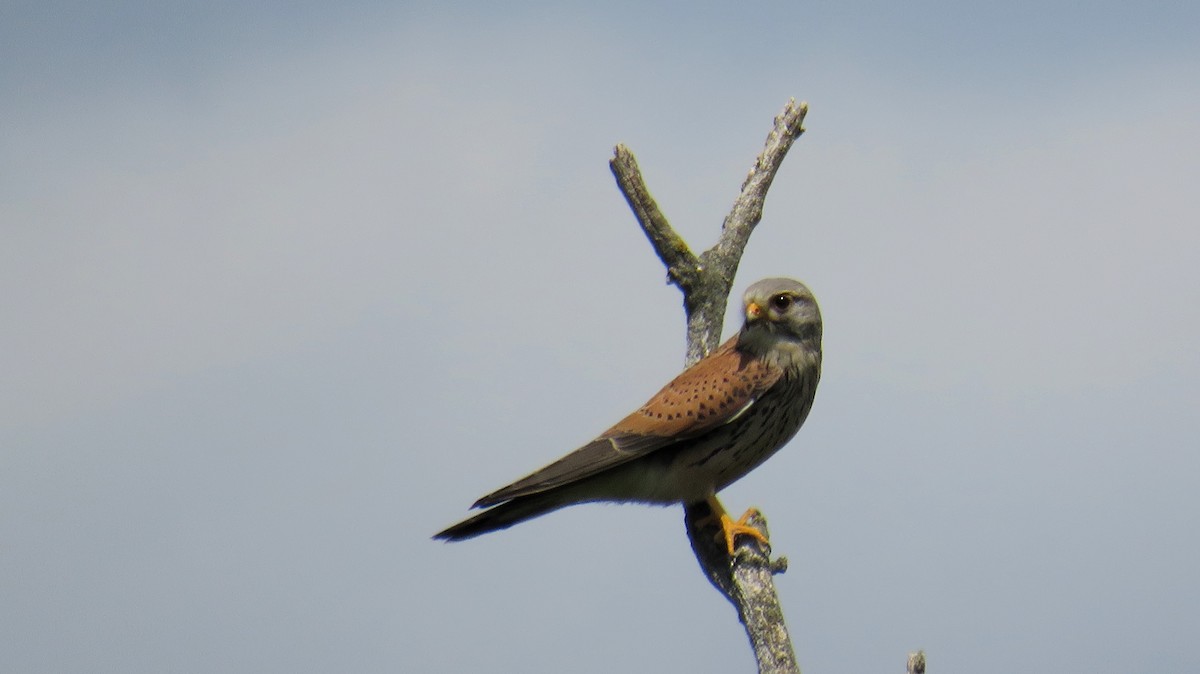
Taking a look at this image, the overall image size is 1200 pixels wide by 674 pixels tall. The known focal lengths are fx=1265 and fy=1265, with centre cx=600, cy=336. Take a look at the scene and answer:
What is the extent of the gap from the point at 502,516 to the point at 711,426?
0.91m

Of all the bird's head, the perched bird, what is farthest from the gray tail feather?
the bird's head

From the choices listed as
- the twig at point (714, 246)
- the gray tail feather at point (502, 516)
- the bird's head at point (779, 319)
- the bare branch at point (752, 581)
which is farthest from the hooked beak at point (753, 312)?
the gray tail feather at point (502, 516)

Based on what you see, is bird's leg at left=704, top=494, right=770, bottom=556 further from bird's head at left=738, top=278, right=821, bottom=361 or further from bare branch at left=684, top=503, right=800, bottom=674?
bird's head at left=738, top=278, right=821, bottom=361

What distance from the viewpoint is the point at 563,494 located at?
16.8ft

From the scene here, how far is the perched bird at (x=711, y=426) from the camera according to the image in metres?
5.08

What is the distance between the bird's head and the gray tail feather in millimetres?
1050

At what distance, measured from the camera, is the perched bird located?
5078mm

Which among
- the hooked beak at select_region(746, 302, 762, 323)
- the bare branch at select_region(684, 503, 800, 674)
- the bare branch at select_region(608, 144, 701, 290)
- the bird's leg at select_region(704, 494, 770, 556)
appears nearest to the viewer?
the bare branch at select_region(684, 503, 800, 674)

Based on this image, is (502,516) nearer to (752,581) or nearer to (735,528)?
(735,528)

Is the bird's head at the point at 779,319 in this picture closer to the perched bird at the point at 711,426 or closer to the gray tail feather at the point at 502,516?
the perched bird at the point at 711,426

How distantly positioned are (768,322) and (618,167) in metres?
0.98

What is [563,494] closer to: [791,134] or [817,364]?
[817,364]

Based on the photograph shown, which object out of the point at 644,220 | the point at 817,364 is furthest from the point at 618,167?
the point at 817,364

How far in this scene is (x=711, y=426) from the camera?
509 centimetres
